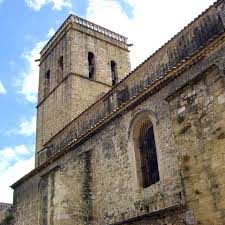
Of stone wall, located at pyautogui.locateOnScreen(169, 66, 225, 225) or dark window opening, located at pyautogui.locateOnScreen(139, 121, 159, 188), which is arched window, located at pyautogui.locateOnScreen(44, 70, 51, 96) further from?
stone wall, located at pyautogui.locateOnScreen(169, 66, 225, 225)

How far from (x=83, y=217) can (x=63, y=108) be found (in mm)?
7998

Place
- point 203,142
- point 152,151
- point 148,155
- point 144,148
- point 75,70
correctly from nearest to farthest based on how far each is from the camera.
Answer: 1. point 203,142
2. point 152,151
3. point 148,155
4. point 144,148
5. point 75,70

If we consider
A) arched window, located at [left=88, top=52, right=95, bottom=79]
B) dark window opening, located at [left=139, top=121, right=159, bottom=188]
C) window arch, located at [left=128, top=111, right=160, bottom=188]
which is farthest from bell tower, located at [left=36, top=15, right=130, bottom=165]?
dark window opening, located at [left=139, top=121, right=159, bottom=188]

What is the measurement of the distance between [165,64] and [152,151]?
2.61 m

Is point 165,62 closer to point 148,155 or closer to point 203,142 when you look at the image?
point 148,155

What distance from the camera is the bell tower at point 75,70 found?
18.2 meters

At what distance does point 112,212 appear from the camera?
33.8 feet

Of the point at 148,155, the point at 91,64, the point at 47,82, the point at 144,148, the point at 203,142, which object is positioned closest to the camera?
the point at 203,142

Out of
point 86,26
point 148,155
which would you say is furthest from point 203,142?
point 86,26

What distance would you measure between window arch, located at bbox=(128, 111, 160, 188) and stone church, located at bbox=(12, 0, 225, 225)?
3 cm

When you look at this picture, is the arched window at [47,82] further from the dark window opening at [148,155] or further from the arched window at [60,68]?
the dark window opening at [148,155]

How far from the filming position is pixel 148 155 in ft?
32.7

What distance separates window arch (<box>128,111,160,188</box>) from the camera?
9.67 m

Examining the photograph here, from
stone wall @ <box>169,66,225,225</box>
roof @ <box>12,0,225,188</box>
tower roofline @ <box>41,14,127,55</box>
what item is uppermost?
tower roofline @ <box>41,14,127,55</box>
